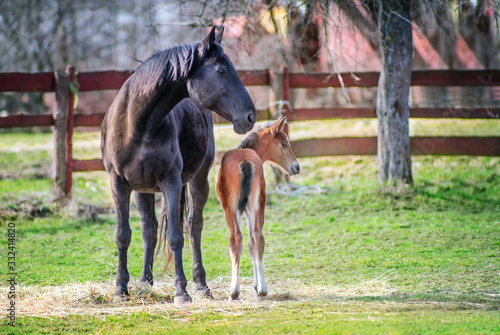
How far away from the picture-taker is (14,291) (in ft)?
17.7

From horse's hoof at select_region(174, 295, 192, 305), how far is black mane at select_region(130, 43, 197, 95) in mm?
1763

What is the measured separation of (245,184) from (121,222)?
3.82 ft

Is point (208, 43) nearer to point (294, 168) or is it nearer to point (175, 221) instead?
point (175, 221)

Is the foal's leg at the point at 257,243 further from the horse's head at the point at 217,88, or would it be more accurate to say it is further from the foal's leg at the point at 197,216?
the horse's head at the point at 217,88

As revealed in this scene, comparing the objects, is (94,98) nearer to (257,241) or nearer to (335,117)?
(335,117)

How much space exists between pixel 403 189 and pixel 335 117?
2162mm

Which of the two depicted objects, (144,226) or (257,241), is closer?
(257,241)

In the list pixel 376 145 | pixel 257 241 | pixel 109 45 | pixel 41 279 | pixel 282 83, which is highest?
pixel 109 45

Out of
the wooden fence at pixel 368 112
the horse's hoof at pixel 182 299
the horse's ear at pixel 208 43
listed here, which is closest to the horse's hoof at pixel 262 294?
the horse's hoof at pixel 182 299

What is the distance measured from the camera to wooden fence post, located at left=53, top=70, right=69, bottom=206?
10.1 m

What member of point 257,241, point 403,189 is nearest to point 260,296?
Result: point 257,241

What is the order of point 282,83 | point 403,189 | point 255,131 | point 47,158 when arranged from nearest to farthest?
1. point 255,131
2. point 403,189
3. point 282,83
4. point 47,158

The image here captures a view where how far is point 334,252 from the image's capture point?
7.39 m

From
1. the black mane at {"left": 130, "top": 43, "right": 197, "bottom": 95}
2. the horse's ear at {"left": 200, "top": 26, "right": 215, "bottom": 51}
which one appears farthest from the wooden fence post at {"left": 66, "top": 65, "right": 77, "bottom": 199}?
the horse's ear at {"left": 200, "top": 26, "right": 215, "bottom": 51}
